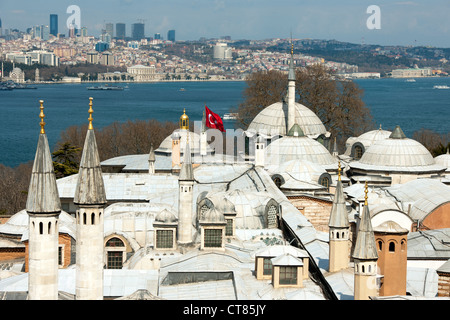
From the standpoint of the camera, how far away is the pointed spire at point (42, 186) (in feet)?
46.4

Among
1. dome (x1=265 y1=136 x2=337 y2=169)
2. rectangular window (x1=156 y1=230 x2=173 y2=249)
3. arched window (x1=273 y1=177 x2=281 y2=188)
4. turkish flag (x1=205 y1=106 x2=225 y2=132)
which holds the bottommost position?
rectangular window (x1=156 y1=230 x2=173 y2=249)

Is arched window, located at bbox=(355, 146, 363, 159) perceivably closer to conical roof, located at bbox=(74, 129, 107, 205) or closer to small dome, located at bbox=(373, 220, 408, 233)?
small dome, located at bbox=(373, 220, 408, 233)

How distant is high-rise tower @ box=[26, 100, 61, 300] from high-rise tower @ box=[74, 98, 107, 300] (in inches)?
22.5

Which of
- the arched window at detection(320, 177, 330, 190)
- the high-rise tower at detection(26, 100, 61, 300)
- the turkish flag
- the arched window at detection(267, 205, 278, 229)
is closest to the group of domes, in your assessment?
the arched window at detection(320, 177, 330, 190)

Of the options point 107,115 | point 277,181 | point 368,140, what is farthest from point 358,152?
point 107,115

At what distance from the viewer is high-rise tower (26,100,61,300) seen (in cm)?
1418

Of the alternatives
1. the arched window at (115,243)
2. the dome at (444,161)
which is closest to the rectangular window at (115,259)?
the arched window at (115,243)

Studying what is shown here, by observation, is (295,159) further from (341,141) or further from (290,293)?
(341,141)

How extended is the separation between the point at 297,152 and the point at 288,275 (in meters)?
16.6

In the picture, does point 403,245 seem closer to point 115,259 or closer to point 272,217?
point 272,217

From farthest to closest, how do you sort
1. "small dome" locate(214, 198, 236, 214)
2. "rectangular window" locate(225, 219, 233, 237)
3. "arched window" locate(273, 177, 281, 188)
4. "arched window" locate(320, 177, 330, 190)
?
"arched window" locate(320, 177, 330, 190) → "arched window" locate(273, 177, 281, 188) → "small dome" locate(214, 198, 236, 214) → "rectangular window" locate(225, 219, 233, 237)

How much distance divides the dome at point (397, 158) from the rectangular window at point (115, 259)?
13.3 m

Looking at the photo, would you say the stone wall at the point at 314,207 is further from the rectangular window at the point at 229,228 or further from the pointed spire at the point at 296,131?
the pointed spire at the point at 296,131

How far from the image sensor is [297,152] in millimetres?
34125
